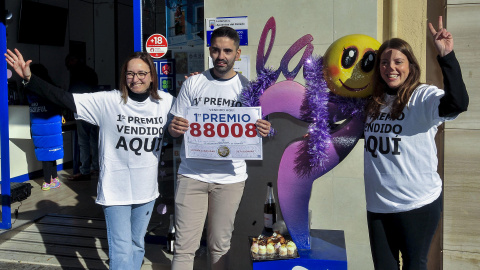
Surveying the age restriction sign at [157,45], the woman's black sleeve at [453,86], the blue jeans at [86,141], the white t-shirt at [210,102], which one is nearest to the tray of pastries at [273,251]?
the white t-shirt at [210,102]

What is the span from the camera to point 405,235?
2.74 meters

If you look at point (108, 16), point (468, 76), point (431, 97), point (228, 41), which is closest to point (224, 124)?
point (228, 41)

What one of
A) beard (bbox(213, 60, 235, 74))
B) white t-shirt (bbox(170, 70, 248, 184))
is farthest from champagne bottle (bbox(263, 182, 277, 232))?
beard (bbox(213, 60, 235, 74))

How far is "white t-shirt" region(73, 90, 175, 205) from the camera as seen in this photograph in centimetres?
329

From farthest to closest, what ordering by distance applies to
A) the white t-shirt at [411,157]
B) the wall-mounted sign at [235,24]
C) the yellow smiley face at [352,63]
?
the wall-mounted sign at [235,24] → the yellow smiley face at [352,63] → the white t-shirt at [411,157]

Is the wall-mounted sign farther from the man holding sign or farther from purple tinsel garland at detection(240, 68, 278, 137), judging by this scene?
purple tinsel garland at detection(240, 68, 278, 137)

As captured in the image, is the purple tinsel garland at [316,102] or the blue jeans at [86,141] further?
the blue jeans at [86,141]

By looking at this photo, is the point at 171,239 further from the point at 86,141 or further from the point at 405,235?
the point at 86,141

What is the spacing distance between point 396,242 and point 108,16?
9084 millimetres

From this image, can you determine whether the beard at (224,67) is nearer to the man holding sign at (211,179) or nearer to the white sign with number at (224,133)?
the man holding sign at (211,179)

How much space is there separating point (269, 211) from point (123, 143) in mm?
1297

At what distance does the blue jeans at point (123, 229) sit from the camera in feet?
10.7

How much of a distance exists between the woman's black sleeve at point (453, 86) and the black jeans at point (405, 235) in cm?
59

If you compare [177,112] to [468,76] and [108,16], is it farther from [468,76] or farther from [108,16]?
[108,16]
